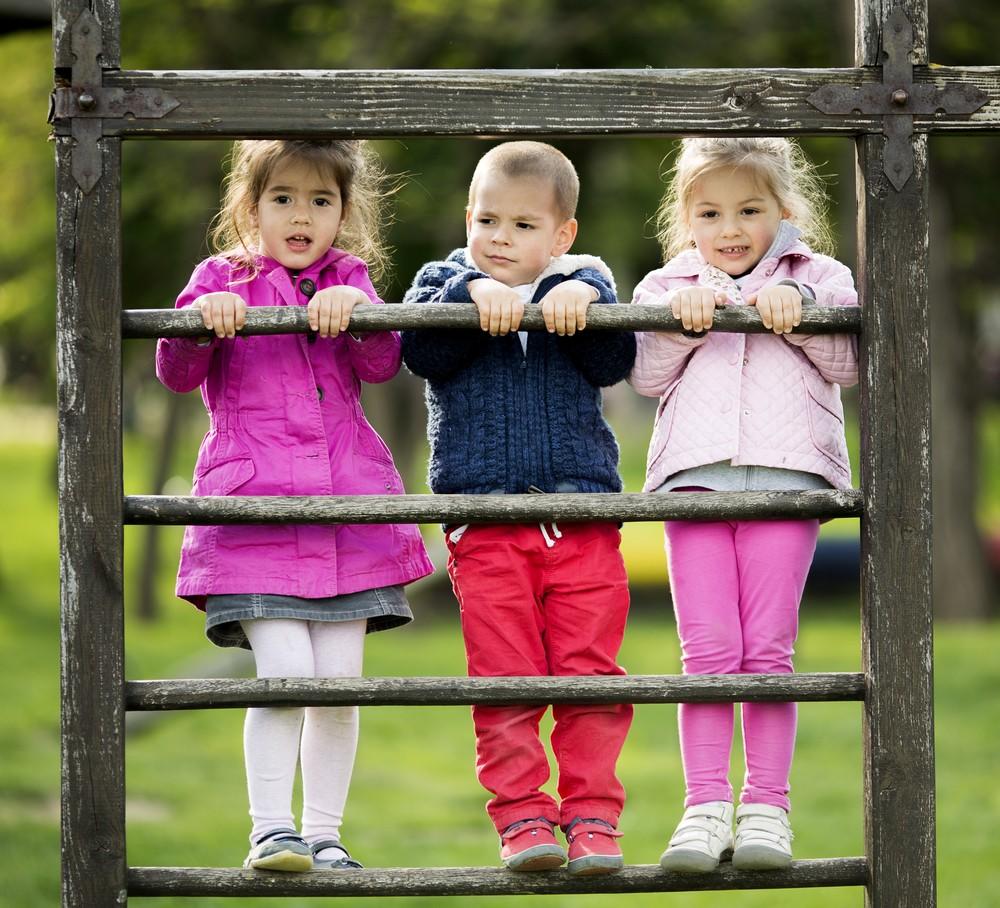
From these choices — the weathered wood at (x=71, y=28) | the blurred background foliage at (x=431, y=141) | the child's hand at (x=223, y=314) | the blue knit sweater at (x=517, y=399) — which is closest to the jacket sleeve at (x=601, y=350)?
the blue knit sweater at (x=517, y=399)

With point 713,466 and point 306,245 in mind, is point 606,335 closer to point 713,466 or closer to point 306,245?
point 713,466

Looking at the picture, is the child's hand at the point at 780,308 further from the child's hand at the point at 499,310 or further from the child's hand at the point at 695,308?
the child's hand at the point at 499,310

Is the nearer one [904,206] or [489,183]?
[904,206]

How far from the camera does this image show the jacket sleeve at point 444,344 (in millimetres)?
3197

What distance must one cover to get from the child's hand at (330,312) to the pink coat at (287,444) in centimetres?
27

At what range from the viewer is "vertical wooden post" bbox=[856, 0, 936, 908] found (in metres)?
3.08

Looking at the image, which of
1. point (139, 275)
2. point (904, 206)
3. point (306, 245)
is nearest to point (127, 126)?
point (306, 245)

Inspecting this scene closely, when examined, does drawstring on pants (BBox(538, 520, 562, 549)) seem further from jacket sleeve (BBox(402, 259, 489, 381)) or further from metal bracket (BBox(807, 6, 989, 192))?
metal bracket (BBox(807, 6, 989, 192))

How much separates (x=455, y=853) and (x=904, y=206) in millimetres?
5071

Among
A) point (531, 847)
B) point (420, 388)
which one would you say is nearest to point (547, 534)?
point (531, 847)

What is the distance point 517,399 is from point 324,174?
0.64 meters

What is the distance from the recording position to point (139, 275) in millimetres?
14875

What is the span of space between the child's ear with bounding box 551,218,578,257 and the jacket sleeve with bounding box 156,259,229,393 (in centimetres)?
70

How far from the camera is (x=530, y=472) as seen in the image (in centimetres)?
325
